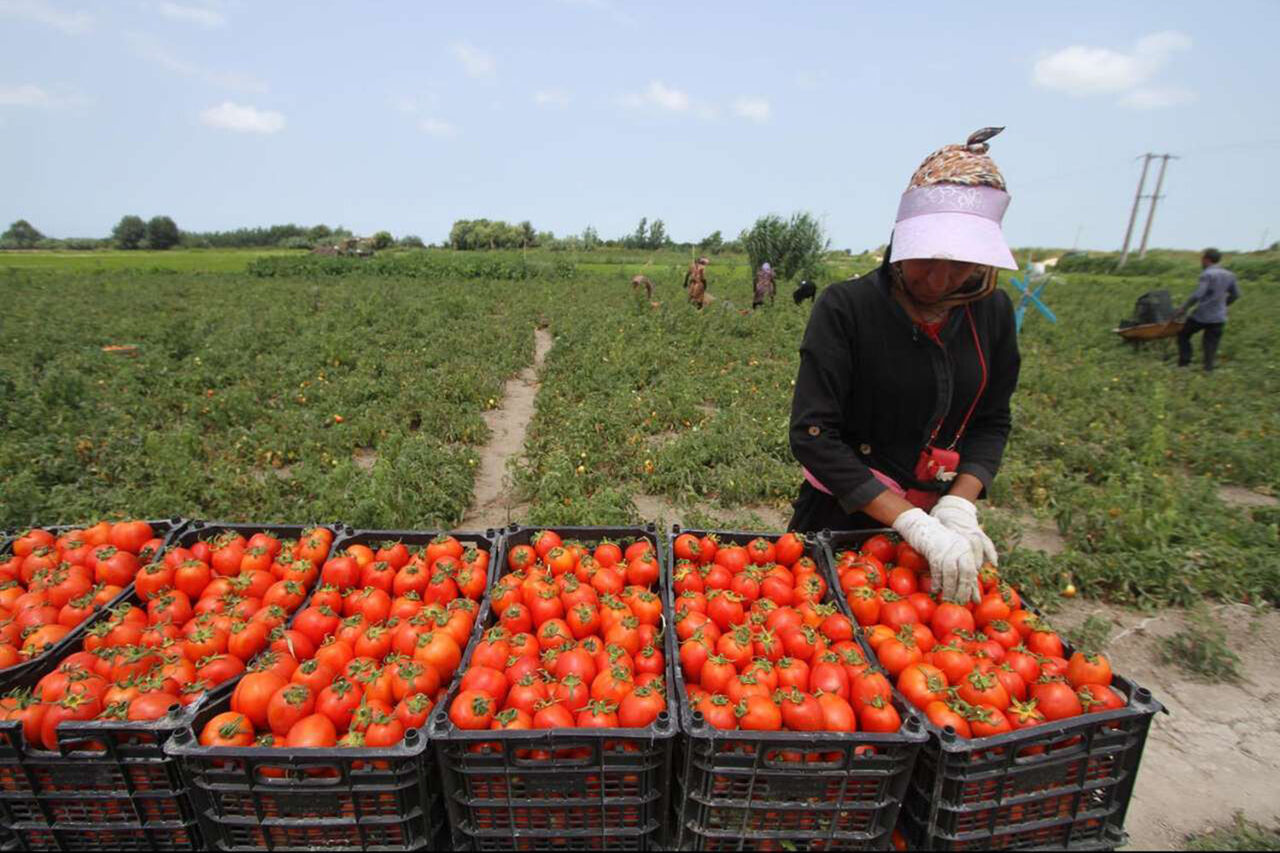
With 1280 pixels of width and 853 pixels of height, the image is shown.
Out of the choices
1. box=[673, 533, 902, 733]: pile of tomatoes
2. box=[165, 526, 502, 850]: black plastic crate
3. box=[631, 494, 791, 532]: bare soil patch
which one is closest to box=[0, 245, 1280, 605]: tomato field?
box=[631, 494, 791, 532]: bare soil patch

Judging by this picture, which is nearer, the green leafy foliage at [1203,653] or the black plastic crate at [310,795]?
the black plastic crate at [310,795]

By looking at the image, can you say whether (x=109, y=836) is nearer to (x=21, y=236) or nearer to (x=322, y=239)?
(x=322, y=239)

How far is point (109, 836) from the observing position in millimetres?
1699

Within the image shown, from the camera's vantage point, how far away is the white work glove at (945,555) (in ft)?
6.99

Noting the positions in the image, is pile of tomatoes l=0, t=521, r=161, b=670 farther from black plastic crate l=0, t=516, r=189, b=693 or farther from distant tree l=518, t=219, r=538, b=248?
distant tree l=518, t=219, r=538, b=248

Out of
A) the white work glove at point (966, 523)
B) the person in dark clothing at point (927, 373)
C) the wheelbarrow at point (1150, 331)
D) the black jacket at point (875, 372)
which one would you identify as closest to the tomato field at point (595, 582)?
the white work glove at point (966, 523)

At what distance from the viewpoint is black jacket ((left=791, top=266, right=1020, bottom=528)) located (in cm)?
229

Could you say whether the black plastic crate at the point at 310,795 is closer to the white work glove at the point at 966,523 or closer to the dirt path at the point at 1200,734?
the white work glove at the point at 966,523

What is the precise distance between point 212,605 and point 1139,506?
6024 millimetres

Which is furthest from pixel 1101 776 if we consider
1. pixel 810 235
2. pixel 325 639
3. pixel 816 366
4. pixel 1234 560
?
pixel 810 235

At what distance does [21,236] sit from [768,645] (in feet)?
380

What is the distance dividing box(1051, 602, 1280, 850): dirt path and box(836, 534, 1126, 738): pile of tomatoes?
1149mm

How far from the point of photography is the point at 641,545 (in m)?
2.51

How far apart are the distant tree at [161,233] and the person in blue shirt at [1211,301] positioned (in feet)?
297
